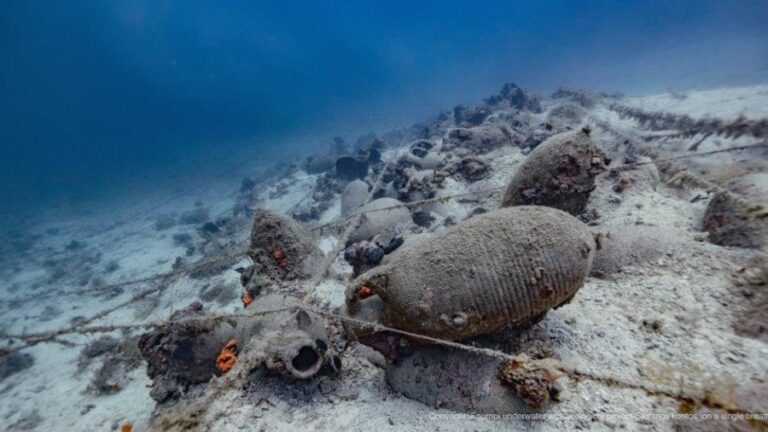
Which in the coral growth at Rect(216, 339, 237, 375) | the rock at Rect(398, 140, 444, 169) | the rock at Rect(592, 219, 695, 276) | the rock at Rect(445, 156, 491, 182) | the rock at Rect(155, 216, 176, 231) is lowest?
the rock at Rect(155, 216, 176, 231)

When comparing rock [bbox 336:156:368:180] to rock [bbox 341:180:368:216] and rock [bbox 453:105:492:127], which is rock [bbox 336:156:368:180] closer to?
rock [bbox 341:180:368:216]

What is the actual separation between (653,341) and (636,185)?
4015 mm

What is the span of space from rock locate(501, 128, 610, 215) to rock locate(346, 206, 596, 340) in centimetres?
175

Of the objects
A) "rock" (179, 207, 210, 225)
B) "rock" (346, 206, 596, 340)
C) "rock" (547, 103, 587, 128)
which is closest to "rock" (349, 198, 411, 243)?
"rock" (346, 206, 596, 340)

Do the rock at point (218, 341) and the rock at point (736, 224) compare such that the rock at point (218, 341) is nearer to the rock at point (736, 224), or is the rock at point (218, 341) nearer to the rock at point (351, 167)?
the rock at point (736, 224)

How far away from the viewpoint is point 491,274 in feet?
8.56

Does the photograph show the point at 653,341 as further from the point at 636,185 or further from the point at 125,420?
the point at 125,420

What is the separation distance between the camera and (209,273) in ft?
33.9

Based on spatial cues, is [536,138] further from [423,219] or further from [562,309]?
[562,309]

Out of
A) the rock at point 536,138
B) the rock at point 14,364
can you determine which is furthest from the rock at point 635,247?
the rock at point 14,364

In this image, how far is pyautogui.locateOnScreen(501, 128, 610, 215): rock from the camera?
4406mm

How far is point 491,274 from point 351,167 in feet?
42.4

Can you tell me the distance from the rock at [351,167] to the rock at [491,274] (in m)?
12.5

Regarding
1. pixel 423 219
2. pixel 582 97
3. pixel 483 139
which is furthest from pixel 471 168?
pixel 582 97
